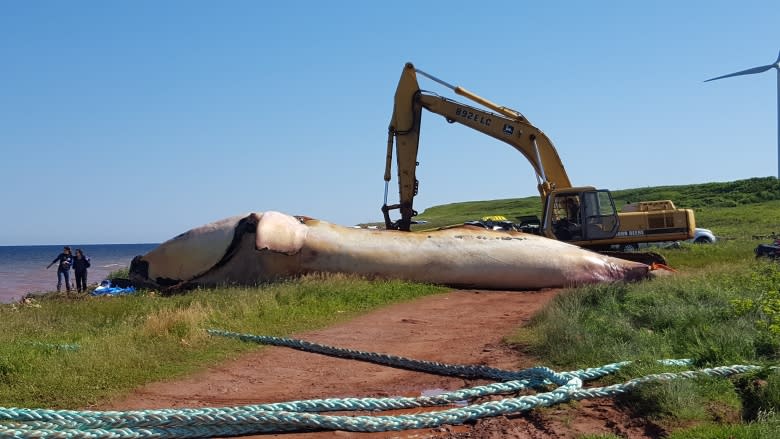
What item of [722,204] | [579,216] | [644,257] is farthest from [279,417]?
[722,204]

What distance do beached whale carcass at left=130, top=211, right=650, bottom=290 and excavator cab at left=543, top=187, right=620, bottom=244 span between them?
362 cm

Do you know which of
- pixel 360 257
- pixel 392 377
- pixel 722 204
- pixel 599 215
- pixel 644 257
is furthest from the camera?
pixel 722 204

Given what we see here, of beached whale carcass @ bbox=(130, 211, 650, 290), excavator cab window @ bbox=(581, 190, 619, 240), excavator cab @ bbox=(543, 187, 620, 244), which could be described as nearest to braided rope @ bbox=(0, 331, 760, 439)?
beached whale carcass @ bbox=(130, 211, 650, 290)

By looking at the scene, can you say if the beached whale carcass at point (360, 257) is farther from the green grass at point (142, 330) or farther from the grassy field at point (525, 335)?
the grassy field at point (525, 335)

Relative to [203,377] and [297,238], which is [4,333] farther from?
[297,238]

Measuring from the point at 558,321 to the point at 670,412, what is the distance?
3241mm

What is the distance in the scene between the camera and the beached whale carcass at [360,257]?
16188mm

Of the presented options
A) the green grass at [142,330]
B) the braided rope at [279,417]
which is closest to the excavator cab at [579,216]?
the green grass at [142,330]

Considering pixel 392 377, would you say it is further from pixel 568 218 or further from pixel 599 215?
pixel 599 215

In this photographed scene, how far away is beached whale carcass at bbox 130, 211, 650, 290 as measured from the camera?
16188mm

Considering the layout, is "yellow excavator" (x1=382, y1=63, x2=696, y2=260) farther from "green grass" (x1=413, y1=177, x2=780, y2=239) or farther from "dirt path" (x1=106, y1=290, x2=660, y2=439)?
"green grass" (x1=413, y1=177, x2=780, y2=239)

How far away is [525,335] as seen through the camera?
995 cm

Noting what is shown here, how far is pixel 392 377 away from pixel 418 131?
15519 mm

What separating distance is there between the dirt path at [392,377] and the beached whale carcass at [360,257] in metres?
3.64
